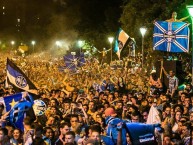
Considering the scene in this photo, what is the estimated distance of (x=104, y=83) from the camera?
22.4 meters

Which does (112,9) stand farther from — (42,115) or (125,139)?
(125,139)

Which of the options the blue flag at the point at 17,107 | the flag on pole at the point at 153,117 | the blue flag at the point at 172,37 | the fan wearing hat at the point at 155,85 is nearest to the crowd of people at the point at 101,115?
the fan wearing hat at the point at 155,85

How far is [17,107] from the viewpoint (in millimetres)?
12586

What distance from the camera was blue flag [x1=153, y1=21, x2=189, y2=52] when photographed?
760 inches

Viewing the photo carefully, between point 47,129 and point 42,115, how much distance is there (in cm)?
317

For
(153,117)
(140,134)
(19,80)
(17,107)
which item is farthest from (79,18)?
(140,134)

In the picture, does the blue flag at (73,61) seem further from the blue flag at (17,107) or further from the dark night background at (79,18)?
the blue flag at (17,107)

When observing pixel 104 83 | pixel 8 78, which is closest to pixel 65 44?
pixel 104 83

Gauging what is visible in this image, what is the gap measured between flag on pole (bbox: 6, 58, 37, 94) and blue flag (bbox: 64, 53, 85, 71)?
10975 millimetres

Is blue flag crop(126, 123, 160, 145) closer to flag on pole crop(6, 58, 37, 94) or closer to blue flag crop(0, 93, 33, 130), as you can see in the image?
blue flag crop(0, 93, 33, 130)

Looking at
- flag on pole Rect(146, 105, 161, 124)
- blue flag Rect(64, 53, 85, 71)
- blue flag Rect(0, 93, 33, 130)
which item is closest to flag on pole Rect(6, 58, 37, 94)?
blue flag Rect(0, 93, 33, 130)

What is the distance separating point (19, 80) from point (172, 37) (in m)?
6.12

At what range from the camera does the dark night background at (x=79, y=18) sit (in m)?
33.0

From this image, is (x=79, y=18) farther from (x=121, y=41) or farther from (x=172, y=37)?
(x=172, y=37)
